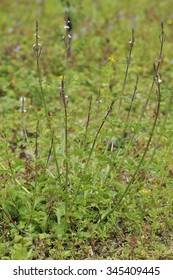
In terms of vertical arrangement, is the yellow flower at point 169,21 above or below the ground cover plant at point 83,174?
above

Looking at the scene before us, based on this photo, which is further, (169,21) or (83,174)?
(169,21)

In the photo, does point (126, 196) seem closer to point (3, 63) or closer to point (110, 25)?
point (3, 63)

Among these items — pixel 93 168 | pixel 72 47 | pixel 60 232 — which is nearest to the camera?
pixel 60 232

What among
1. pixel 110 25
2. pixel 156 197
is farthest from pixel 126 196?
pixel 110 25

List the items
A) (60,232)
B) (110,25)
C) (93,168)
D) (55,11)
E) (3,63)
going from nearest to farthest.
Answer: (60,232)
(93,168)
(3,63)
(110,25)
(55,11)

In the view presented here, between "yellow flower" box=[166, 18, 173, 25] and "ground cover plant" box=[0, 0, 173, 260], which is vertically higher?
"yellow flower" box=[166, 18, 173, 25]

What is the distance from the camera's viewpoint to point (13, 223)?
306 cm

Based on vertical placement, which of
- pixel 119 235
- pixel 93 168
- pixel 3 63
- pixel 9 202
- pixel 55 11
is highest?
pixel 55 11

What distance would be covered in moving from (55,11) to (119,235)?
505cm

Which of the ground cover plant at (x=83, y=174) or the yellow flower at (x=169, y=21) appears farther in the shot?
the yellow flower at (x=169, y=21)

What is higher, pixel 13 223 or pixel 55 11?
pixel 55 11

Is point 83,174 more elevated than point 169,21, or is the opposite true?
point 169,21

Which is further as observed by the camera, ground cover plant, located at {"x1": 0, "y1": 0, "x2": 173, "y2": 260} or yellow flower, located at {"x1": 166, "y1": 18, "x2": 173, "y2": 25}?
yellow flower, located at {"x1": 166, "y1": 18, "x2": 173, "y2": 25}
